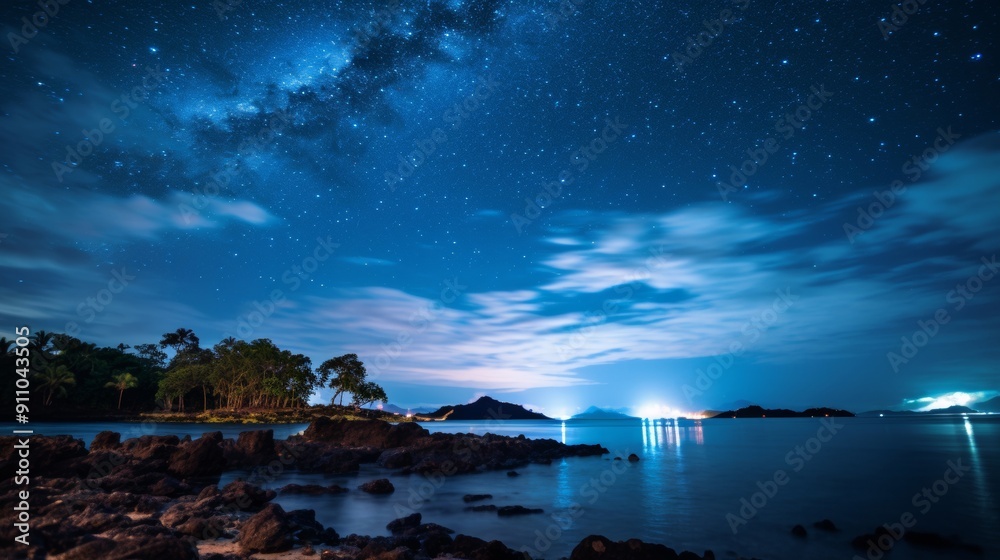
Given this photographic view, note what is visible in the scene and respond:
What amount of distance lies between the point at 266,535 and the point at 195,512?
156 inches

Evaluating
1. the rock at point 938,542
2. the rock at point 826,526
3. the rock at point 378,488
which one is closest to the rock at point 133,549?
the rock at point 378,488

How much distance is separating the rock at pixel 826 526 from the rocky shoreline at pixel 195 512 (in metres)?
9.28

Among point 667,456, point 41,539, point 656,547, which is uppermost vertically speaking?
point 41,539

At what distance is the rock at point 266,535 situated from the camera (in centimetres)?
1161

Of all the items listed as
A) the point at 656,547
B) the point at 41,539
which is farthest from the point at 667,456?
the point at 41,539

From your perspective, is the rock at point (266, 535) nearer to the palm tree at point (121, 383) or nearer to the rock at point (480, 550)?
the rock at point (480, 550)

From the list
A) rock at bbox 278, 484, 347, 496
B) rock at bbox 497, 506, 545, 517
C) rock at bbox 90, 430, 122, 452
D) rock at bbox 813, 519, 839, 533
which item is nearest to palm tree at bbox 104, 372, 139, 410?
rock at bbox 90, 430, 122, 452

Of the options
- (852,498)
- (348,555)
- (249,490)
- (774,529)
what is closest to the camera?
(348,555)

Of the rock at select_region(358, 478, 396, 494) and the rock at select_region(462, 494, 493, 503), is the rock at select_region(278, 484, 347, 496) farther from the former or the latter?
the rock at select_region(462, 494, 493, 503)

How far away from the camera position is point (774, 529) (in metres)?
18.9

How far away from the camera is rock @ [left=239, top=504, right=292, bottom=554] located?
11.6 metres

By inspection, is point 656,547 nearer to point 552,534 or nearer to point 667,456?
point 552,534

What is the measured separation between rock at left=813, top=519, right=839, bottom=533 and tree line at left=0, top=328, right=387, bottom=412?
108210 millimetres

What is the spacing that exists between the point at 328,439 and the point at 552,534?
34.5 metres
